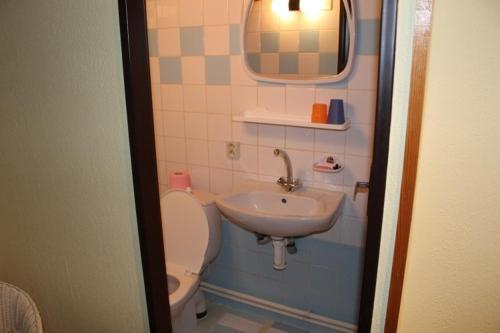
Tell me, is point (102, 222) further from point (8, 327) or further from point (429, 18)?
point (429, 18)

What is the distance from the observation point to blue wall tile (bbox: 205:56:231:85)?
1925 millimetres

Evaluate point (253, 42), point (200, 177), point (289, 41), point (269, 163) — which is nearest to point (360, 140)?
point (269, 163)

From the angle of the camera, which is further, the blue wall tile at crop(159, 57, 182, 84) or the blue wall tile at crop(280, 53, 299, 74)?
the blue wall tile at crop(159, 57, 182, 84)

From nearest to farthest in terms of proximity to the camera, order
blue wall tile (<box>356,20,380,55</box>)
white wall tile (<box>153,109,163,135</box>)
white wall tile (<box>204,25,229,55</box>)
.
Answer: blue wall tile (<box>356,20,380,55</box>), white wall tile (<box>204,25,229,55</box>), white wall tile (<box>153,109,163,135</box>)

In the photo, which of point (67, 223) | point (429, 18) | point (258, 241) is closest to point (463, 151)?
point (429, 18)

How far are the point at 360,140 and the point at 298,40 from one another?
0.56 metres

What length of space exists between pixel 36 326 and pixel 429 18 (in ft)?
3.88

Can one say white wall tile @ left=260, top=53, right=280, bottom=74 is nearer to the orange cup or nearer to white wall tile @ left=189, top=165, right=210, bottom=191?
the orange cup

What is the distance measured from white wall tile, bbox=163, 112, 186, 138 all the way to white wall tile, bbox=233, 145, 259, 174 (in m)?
0.37

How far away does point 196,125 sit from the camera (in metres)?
2.09

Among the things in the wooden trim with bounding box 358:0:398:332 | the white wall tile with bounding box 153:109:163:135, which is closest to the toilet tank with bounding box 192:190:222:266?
the white wall tile with bounding box 153:109:163:135

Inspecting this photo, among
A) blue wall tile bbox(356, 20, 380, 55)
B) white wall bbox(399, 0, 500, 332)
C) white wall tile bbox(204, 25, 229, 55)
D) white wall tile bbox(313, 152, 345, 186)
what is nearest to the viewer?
white wall bbox(399, 0, 500, 332)

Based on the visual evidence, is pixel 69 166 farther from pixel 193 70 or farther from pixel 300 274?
pixel 300 274

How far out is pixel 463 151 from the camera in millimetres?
627
